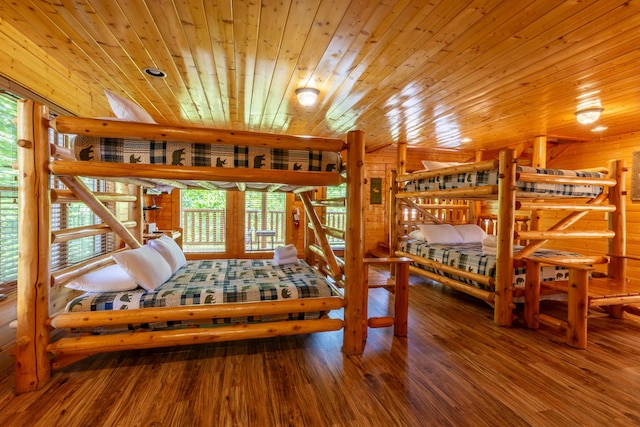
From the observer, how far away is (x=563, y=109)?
383 centimetres

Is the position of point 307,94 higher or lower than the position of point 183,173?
higher

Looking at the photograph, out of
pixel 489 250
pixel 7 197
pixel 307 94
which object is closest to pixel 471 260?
pixel 489 250

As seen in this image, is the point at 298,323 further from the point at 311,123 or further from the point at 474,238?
the point at 474,238

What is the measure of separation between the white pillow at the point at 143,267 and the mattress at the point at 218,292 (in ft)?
0.19

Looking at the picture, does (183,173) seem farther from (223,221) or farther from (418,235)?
(223,221)

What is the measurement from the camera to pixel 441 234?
4555mm

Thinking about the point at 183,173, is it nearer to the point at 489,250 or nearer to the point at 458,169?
the point at 458,169

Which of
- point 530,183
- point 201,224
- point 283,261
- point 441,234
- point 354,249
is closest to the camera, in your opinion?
point 354,249

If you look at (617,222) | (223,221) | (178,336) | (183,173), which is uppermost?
(183,173)

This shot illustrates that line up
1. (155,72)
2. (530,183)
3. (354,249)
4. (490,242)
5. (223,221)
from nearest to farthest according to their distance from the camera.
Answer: (354,249) < (155,72) < (530,183) < (490,242) < (223,221)

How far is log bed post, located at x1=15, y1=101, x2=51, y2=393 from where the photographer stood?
182 centimetres

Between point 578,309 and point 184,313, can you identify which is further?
point 578,309

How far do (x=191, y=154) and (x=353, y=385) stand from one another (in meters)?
1.86

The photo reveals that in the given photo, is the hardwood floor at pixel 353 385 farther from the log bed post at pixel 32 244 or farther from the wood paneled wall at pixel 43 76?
the wood paneled wall at pixel 43 76
